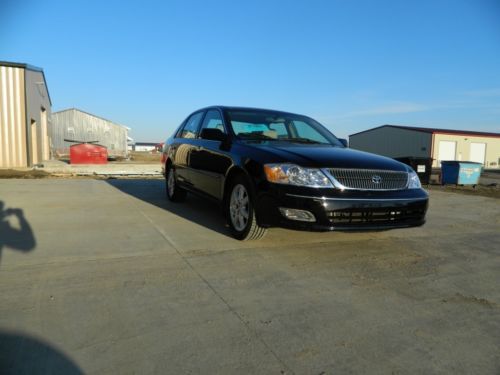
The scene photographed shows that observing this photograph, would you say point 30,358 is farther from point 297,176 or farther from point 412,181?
point 412,181

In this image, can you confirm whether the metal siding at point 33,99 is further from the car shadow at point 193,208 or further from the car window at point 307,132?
the car window at point 307,132

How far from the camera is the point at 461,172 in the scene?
1558 cm

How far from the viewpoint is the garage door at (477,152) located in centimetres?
4009

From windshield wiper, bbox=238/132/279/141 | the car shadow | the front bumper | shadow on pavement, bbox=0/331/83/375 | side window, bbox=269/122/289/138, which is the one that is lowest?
the car shadow

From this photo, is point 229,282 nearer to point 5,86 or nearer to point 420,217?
point 420,217

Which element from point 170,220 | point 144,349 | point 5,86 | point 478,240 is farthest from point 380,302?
point 5,86

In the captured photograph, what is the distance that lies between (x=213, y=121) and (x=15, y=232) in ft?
9.48

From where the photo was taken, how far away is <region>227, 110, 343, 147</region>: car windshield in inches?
202

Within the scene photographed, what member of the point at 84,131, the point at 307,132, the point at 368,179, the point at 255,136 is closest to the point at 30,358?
the point at 368,179

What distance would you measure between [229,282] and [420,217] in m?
2.35

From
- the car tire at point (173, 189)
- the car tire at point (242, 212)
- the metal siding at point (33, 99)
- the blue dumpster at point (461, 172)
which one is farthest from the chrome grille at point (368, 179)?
the metal siding at point (33, 99)

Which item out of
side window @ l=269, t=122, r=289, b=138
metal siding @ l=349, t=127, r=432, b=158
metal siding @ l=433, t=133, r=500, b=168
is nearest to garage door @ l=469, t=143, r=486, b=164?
metal siding @ l=433, t=133, r=500, b=168

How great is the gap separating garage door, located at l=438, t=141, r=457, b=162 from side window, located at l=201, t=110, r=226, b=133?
3713cm

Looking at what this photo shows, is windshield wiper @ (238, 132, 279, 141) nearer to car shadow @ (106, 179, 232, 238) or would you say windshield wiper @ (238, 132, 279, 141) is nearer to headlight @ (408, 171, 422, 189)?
car shadow @ (106, 179, 232, 238)
